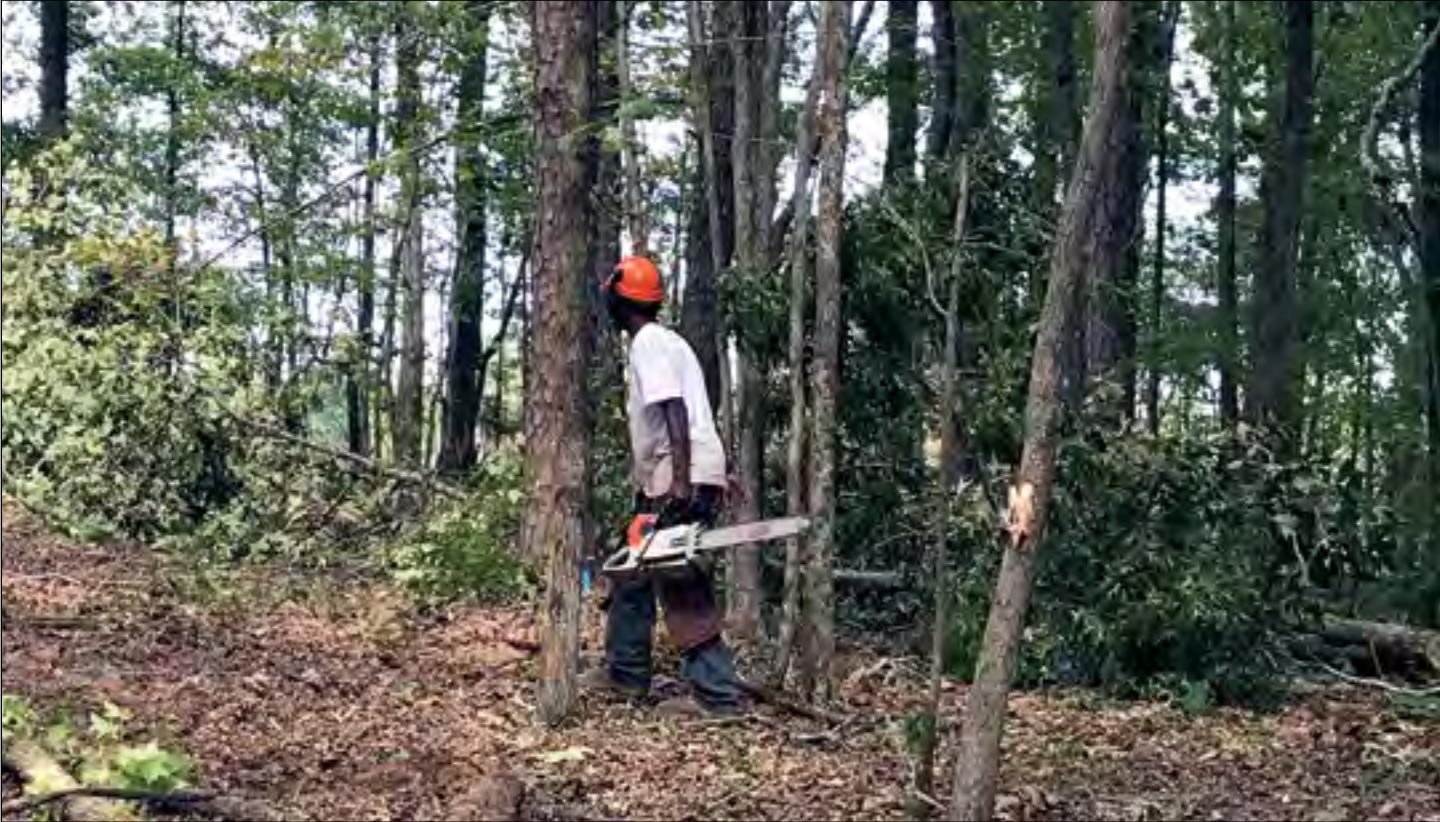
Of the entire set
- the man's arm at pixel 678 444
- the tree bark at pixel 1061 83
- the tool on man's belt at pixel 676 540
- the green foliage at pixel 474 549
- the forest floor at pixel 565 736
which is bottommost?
the forest floor at pixel 565 736

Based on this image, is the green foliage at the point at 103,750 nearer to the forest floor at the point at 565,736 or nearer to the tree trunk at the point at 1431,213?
the forest floor at the point at 565,736

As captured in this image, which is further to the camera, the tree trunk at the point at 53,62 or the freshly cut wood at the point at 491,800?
the tree trunk at the point at 53,62

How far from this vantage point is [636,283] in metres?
6.61

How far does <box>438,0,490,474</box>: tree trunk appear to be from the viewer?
17.3 meters

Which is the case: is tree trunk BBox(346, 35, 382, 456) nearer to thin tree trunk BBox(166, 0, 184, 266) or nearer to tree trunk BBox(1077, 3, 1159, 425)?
thin tree trunk BBox(166, 0, 184, 266)

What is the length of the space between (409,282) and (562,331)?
13.8 m

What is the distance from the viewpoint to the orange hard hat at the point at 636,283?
660 cm

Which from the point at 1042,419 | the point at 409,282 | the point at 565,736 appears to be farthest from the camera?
the point at 409,282

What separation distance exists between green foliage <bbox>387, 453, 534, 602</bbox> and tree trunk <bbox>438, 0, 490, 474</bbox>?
5.31 m

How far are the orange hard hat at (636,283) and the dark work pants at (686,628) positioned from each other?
2.63ft

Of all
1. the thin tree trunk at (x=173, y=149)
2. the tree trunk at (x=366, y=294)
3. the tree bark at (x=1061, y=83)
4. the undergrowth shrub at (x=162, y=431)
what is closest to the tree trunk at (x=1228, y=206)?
the tree bark at (x=1061, y=83)

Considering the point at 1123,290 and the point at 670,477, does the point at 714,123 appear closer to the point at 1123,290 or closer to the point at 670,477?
the point at 1123,290

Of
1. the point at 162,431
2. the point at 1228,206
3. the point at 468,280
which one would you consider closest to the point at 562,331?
the point at 162,431

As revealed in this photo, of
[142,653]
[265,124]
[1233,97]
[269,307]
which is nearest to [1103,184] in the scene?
[142,653]
